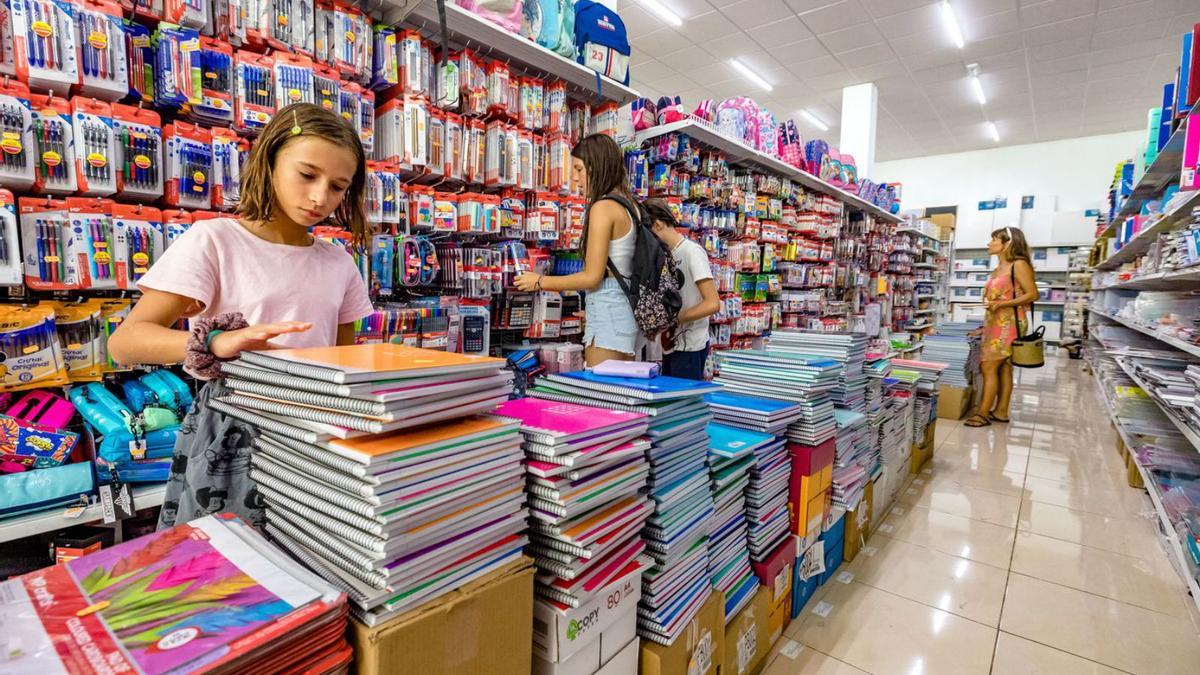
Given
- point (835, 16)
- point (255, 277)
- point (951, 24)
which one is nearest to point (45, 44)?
point (255, 277)

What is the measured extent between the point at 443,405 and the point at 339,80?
1.53 meters

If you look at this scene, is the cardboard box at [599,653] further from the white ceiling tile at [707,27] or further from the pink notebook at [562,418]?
the white ceiling tile at [707,27]

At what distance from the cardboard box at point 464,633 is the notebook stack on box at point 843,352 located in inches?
71.6

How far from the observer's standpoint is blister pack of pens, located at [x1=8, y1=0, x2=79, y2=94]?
128 cm

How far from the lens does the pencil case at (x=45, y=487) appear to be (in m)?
1.13

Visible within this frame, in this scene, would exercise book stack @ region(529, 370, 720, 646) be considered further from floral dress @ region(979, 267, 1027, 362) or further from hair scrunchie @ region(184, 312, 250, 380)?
floral dress @ region(979, 267, 1027, 362)

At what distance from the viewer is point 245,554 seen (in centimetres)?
75

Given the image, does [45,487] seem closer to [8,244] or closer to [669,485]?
[8,244]

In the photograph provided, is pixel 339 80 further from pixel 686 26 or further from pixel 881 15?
pixel 881 15

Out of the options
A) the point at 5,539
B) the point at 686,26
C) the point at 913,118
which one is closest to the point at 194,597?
the point at 5,539

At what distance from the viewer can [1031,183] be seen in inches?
450

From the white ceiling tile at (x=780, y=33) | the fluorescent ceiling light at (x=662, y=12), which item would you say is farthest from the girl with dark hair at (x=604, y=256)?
the white ceiling tile at (x=780, y=33)

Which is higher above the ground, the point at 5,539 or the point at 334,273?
the point at 334,273

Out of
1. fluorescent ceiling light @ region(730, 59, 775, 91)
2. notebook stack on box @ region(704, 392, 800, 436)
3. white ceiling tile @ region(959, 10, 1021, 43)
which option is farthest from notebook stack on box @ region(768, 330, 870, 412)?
fluorescent ceiling light @ region(730, 59, 775, 91)
